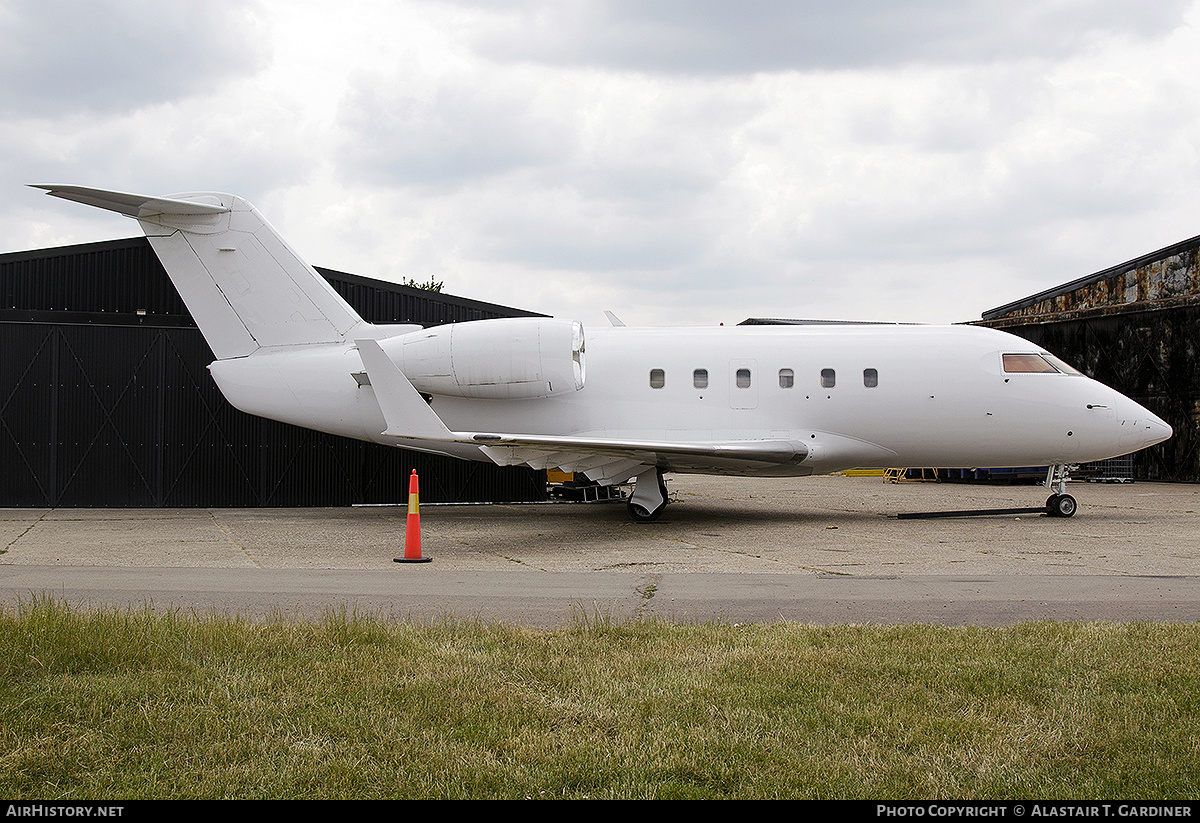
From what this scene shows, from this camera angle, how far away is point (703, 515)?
1853 centimetres

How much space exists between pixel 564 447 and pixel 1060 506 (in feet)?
31.5

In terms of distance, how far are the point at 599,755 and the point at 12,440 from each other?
20.2 meters

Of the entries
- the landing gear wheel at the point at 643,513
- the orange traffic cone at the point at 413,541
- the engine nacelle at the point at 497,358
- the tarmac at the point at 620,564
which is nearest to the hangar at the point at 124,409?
the tarmac at the point at 620,564

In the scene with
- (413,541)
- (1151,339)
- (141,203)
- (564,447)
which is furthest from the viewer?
(1151,339)

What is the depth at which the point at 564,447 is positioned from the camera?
47.0 ft

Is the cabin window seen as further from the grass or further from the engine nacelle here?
the grass

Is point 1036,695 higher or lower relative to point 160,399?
lower

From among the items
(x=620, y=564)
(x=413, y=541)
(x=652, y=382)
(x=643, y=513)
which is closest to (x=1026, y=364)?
(x=652, y=382)

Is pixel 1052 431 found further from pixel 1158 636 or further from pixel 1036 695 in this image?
pixel 1036 695

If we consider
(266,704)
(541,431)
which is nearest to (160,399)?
(541,431)

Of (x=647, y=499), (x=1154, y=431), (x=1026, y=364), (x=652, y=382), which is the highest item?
(x=1026, y=364)

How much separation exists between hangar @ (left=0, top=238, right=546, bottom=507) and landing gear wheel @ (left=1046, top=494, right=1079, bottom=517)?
578 inches

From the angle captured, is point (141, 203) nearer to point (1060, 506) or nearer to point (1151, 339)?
point (1060, 506)
